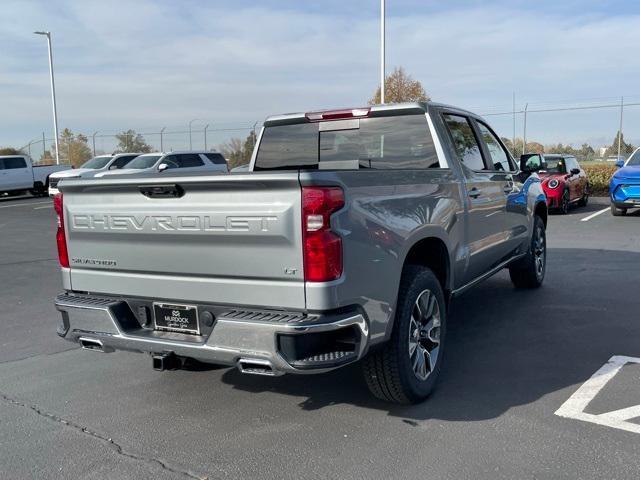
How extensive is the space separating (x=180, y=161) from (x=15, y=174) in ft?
30.4

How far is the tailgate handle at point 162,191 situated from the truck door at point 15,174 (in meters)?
25.8

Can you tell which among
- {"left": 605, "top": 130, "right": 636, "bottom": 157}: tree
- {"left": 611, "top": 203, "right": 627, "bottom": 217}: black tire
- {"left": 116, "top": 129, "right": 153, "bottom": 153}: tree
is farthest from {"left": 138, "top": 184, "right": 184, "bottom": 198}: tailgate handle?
{"left": 116, "top": 129, "right": 153, "bottom": 153}: tree

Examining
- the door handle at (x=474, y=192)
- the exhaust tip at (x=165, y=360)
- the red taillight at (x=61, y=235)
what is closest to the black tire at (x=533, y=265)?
the door handle at (x=474, y=192)

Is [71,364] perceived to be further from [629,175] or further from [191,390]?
[629,175]

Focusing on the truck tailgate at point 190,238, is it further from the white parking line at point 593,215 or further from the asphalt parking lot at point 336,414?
the white parking line at point 593,215

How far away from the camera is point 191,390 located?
4.36 metres

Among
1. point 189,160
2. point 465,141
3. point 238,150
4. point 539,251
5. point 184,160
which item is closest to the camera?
point 465,141

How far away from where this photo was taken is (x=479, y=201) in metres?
5.01

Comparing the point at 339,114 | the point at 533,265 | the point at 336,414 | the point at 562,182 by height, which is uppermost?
the point at 339,114

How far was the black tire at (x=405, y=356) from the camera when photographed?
3617 millimetres

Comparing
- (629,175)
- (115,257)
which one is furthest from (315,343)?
(629,175)

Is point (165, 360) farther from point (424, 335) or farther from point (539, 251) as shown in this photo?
point (539, 251)

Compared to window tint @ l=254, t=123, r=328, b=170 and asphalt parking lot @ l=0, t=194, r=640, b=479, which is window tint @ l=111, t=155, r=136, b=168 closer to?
asphalt parking lot @ l=0, t=194, r=640, b=479

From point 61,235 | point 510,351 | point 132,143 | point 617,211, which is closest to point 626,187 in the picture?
point 617,211
